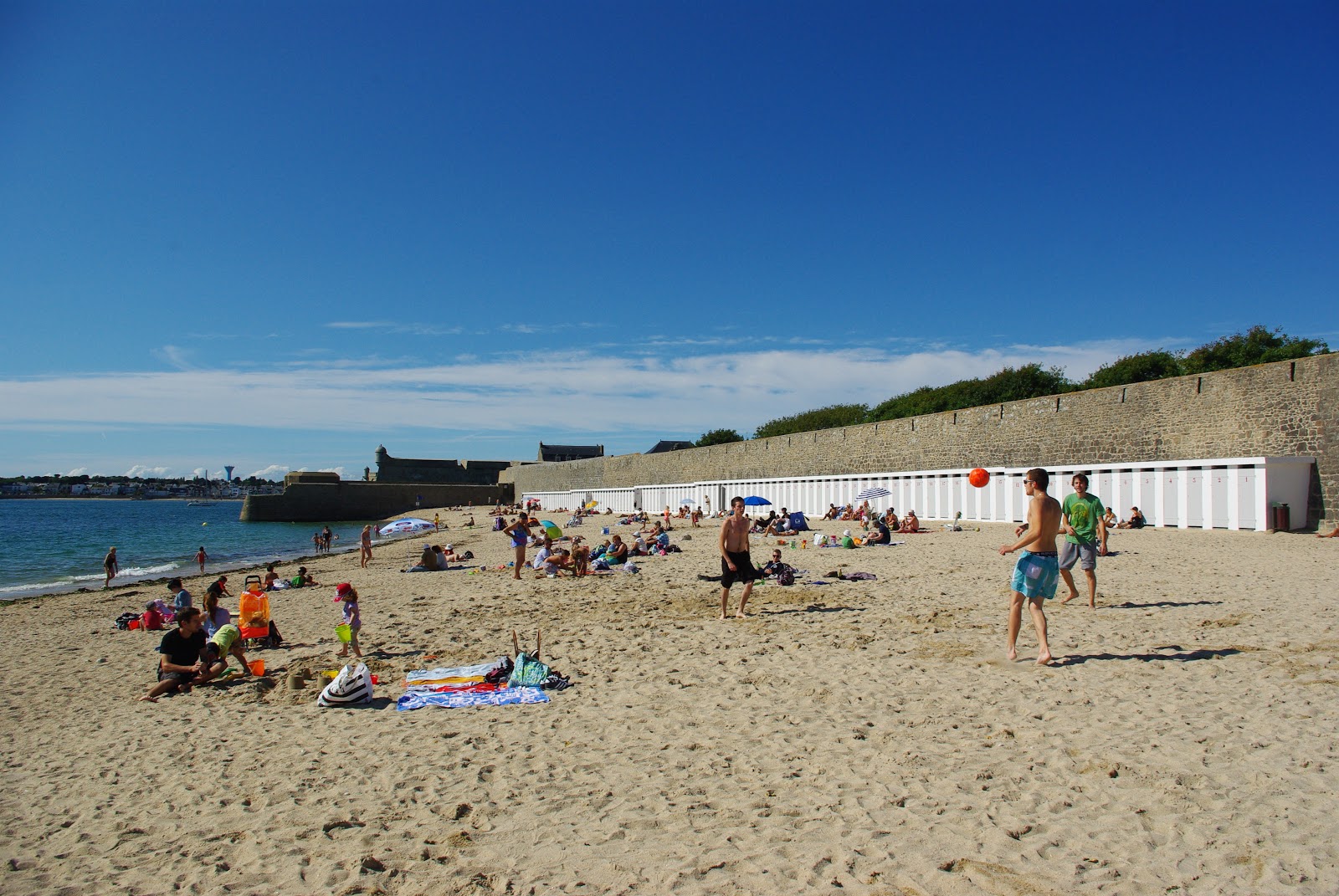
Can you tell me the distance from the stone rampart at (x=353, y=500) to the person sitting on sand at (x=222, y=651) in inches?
2613

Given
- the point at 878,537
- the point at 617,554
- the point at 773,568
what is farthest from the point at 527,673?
the point at 878,537

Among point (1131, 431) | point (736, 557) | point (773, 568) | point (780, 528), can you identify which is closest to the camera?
point (736, 557)

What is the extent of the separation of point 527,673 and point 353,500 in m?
71.6

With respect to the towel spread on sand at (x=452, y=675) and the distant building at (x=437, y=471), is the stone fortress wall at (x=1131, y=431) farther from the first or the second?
the distant building at (x=437, y=471)

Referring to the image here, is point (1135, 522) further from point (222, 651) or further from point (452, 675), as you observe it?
point (222, 651)

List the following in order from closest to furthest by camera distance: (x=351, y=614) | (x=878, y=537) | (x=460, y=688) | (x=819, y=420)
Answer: (x=460, y=688)
(x=351, y=614)
(x=878, y=537)
(x=819, y=420)

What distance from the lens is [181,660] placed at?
23.2 feet

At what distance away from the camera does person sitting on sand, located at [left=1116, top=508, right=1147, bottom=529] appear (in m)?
17.8

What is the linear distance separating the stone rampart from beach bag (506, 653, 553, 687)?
2706 inches

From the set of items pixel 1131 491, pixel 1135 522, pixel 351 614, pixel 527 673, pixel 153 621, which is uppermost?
pixel 1131 491

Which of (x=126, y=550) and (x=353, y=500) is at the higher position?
(x=353, y=500)

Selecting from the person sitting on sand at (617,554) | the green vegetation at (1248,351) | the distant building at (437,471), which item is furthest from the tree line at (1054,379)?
the distant building at (437,471)

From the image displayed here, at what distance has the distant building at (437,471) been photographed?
9075 centimetres

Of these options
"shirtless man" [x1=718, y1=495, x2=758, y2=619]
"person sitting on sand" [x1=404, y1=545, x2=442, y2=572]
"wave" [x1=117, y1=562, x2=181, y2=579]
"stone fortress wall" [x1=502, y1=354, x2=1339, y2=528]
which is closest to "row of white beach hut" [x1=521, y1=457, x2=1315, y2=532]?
"stone fortress wall" [x1=502, y1=354, x2=1339, y2=528]
